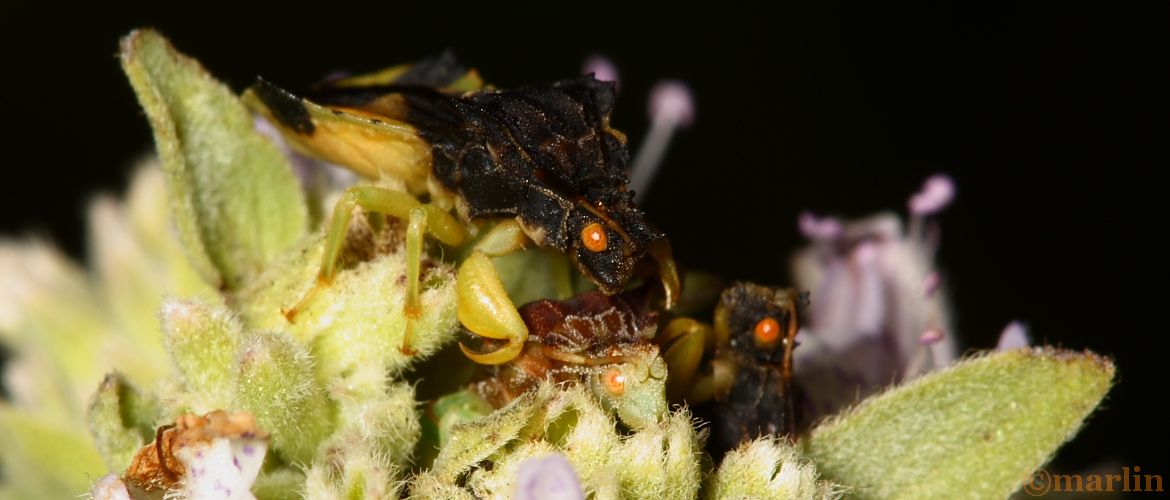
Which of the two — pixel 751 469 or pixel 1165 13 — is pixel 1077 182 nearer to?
pixel 1165 13

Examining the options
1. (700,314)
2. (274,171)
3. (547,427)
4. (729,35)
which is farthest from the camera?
(729,35)

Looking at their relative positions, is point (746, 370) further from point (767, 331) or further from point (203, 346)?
point (203, 346)

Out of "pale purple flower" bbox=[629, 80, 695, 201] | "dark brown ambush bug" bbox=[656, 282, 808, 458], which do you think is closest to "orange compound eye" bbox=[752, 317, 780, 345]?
"dark brown ambush bug" bbox=[656, 282, 808, 458]

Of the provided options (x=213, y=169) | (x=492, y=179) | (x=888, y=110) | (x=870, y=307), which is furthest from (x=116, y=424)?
(x=888, y=110)

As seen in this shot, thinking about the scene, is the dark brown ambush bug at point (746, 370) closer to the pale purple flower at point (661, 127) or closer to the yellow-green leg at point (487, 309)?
the yellow-green leg at point (487, 309)

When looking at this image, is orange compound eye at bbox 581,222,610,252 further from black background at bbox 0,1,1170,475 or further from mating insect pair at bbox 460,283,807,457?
black background at bbox 0,1,1170,475

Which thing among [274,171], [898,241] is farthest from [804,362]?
[274,171]
